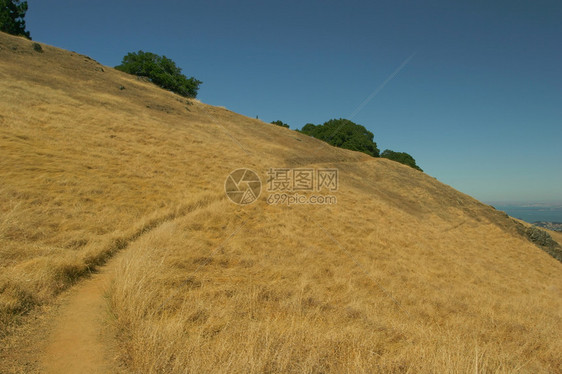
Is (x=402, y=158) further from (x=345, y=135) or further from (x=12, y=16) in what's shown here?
(x=12, y=16)

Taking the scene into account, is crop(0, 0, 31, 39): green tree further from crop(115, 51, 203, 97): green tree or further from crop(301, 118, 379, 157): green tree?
crop(301, 118, 379, 157): green tree

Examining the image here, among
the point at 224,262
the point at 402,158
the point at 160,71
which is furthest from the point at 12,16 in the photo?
the point at 402,158

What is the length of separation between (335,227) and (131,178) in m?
10.0

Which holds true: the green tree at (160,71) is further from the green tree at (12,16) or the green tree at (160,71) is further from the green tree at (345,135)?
the green tree at (345,135)

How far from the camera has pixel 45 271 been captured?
4.64m

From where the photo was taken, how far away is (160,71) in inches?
1439

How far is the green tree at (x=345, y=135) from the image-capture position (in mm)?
47562

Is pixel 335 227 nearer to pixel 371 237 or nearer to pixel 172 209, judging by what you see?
pixel 371 237

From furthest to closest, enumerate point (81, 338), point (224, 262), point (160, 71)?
point (160, 71) < point (224, 262) < point (81, 338)

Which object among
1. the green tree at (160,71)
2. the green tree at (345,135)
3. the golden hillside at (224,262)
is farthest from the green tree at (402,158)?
the green tree at (160,71)

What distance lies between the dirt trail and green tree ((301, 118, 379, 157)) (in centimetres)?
4558

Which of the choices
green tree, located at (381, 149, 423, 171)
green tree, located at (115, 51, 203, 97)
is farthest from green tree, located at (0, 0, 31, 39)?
green tree, located at (381, 149, 423, 171)

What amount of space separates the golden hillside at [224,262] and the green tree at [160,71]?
46.6ft

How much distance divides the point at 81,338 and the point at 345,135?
168 feet
